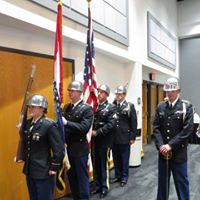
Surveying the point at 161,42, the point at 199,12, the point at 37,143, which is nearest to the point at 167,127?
the point at 37,143

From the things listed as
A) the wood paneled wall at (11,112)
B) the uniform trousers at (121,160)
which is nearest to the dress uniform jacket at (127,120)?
the uniform trousers at (121,160)

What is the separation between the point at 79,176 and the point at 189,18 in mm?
8377

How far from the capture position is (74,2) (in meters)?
3.66

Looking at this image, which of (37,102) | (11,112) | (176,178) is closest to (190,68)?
(176,178)

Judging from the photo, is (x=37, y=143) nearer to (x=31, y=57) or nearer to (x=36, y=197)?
(x=36, y=197)

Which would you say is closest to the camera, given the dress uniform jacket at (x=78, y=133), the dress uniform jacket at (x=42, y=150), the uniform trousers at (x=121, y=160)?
the dress uniform jacket at (x=42, y=150)

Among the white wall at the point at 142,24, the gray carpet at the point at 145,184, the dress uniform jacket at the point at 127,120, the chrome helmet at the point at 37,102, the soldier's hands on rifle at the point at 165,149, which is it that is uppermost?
the white wall at the point at 142,24

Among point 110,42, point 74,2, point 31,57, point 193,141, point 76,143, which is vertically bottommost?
point 193,141

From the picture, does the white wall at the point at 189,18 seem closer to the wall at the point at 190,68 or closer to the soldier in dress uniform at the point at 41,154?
the wall at the point at 190,68

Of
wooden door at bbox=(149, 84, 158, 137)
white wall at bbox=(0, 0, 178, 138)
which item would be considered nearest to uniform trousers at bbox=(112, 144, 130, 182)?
white wall at bbox=(0, 0, 178, 138)

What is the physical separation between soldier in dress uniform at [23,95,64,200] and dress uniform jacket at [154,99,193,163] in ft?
4.02

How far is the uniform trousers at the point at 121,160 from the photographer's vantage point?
4328 millimetres

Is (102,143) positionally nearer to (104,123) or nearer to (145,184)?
(104,123)

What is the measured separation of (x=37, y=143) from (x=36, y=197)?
1.66 feet
